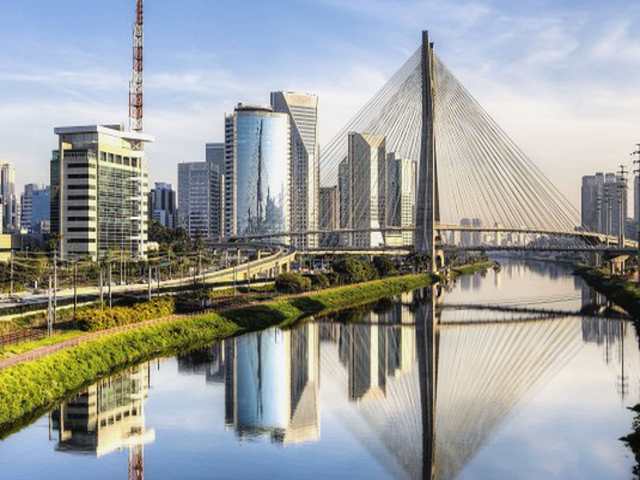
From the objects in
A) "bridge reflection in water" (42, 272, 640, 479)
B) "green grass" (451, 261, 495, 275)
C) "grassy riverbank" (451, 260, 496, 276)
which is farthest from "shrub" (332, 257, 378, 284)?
"green grass" (451, 261, 495, 275)

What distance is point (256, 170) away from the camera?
123m

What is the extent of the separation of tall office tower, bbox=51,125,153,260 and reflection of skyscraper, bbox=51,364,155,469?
1228 inches

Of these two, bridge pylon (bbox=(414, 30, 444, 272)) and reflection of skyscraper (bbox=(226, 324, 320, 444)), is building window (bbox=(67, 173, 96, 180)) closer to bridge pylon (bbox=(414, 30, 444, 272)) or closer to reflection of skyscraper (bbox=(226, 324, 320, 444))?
bridge pylon (bbox=(414, 30, 444, 272))

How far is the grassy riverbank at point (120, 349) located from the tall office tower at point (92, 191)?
16.5m

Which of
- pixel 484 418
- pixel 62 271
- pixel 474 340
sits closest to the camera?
pixel 484 418

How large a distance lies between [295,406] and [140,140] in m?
41.0

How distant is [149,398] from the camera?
892 inches

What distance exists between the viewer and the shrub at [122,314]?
27.7 metres

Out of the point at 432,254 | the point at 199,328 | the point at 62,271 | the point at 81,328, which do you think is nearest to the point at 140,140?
the point at 62,271

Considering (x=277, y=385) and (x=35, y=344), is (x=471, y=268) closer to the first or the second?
(x=277, y=385)

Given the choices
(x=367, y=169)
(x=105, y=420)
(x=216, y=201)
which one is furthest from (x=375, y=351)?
(x=216, y=201)

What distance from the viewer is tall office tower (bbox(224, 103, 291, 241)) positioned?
121 metres

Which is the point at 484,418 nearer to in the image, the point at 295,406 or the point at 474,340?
the point at 295,406

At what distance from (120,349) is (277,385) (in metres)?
5.22
